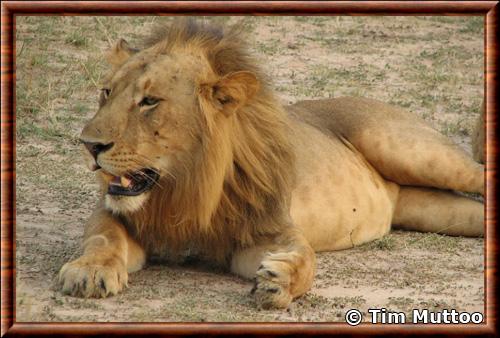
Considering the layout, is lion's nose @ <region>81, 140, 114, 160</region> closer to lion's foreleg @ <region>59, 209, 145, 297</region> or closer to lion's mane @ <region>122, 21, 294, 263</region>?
lion's mane @ <region>122, 21, 294, 263</region>

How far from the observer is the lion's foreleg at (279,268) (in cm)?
425

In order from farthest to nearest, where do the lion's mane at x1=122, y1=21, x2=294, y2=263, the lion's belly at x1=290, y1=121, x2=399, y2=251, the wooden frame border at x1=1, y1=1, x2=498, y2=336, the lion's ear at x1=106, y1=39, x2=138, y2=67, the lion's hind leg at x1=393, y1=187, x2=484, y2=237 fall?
the lion's hind leg at x1=393, y1=187, x2=484, y2=237 < the lion's belly at x1=290, y1=121, x2=399, y2=251 < the lion's ear at x1=106, y1=39, x2=138, y2=67 < the lion's mane at x1=122, y1=21, x2=294, y2=263 < the wooden frame border at x1=1, y1=1, x2=498, y2=336

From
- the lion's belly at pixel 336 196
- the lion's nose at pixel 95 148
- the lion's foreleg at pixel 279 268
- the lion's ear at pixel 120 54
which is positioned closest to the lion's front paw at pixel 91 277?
the lion's nose at pixel 95 148

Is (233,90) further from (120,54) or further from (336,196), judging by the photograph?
(336,196)

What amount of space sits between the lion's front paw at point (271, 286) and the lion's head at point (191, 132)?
0.40m

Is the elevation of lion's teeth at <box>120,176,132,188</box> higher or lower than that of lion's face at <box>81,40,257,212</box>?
lower

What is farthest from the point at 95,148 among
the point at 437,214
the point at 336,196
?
the point at 437,214

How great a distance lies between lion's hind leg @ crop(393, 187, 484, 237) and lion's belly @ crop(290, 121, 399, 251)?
0.08 meters

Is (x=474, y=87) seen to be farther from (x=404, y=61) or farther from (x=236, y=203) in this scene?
(x=236, y=203)

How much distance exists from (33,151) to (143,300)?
2.64 metres

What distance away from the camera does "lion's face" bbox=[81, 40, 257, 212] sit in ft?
14.0

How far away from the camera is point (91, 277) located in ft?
14.0

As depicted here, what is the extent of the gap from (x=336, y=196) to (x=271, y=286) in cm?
136

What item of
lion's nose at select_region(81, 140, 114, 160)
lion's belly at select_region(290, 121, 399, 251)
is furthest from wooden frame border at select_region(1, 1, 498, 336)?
lion's belly at select_region(290, 121, 399, 251)
